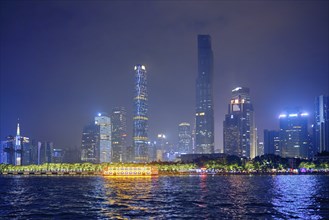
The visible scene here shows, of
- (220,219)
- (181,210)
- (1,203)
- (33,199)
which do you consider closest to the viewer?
(220,219)

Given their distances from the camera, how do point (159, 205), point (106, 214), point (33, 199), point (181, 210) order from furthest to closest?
point (33, 199) < point (159, 205) < point (181, 210) < point (106, 214)

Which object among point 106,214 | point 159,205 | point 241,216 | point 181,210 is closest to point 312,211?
point 241,216

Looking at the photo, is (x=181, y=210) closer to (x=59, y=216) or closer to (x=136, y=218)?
(x=136, y=218)

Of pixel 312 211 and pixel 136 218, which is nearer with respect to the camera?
pixel 136 218

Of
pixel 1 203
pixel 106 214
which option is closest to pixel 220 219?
pixel 106 214

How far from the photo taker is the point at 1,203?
85.7 metres

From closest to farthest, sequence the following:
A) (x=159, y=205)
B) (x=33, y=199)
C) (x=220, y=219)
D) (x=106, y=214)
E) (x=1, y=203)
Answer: (x=220, y=219) → (x=106, y=214) → (x=159, y=205) → (x=1, y=203) → (x=33, y=199)

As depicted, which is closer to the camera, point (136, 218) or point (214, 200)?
point (136, 218)

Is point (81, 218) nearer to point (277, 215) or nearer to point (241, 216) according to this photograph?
point (241, 216)

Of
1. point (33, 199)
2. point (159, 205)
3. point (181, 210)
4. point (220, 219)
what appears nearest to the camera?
point (220, 219)

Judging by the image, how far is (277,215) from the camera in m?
67.2

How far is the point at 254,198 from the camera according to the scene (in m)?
94.2

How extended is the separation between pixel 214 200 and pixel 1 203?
39.6 m

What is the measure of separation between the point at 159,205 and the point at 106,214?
45.5 feet
